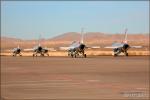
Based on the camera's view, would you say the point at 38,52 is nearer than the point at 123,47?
No

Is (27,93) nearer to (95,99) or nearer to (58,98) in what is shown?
(58,98)

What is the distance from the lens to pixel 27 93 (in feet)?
55.0

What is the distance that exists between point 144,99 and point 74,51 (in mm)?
62784

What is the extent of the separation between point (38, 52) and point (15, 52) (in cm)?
1051

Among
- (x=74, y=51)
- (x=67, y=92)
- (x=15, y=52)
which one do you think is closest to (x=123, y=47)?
(x=74, y=51)

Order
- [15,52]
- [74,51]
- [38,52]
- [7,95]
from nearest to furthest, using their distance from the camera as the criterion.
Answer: [7,95] < [74,51] < [38,52] < [15,52]

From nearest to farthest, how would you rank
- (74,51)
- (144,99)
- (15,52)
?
(144,99)
(74,51)
(15,52)

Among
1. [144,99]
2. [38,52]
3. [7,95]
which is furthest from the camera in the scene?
[38,52]

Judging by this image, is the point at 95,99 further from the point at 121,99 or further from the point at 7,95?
the point at 7,95

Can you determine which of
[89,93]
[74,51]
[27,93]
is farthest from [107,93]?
[74,51]

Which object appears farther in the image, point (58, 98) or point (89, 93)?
point (89, 93)

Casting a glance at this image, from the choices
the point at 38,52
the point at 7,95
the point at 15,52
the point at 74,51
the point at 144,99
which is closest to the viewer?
the point at 144,99

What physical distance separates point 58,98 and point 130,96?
9.20 feet

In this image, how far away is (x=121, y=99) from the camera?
48.3 ft
